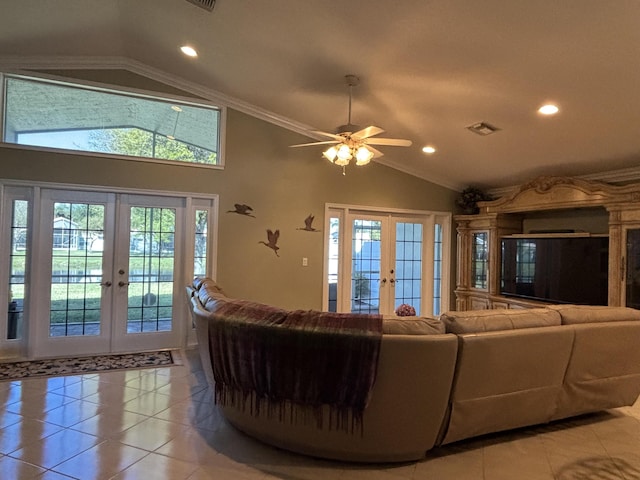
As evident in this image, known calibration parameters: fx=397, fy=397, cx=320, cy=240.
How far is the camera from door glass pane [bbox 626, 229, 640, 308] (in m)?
4.05

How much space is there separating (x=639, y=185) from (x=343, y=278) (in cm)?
356

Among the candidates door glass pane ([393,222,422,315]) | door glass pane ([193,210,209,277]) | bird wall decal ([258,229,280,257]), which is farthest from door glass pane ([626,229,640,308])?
door glass pane ([193,210,209,277])

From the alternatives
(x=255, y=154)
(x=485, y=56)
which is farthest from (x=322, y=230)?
(x=485, y=56)

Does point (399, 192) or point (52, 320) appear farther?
point (399, 192)

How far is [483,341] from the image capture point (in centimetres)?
233

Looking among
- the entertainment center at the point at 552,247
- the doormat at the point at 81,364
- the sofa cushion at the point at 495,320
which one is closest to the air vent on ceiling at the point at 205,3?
the sofa cushion at the point at 495,320

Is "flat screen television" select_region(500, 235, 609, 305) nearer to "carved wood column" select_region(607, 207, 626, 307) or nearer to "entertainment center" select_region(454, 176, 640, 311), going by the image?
"entertainment center" select_region(454, 176, 640, 311)

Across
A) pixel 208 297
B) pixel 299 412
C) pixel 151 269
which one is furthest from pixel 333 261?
pixel 299 412

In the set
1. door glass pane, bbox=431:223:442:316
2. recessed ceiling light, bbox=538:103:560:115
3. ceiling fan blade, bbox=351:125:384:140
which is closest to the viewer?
ceiling fan blade, bbox=351:125:384:140

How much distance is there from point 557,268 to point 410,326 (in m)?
3.65

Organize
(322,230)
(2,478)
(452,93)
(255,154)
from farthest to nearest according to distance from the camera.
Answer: (322,230) → (255,154) → (452,93) → (2,478)

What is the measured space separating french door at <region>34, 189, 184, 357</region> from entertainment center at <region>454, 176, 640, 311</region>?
430cm

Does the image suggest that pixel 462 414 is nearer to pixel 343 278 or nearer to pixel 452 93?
pixel 452 93

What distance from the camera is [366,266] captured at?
19.7 ft
